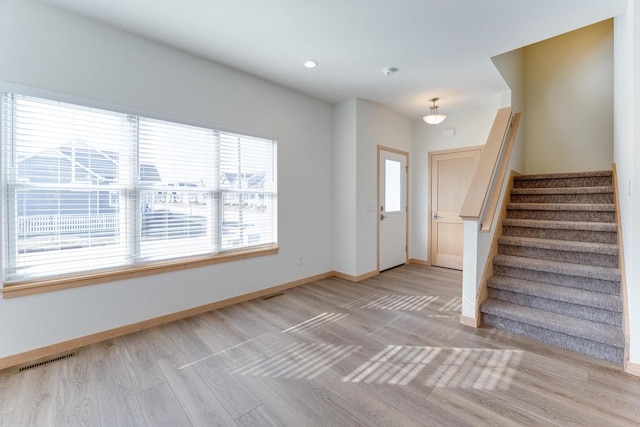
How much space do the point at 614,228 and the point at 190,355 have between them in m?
4.00

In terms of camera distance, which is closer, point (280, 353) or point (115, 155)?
point (280, 353)

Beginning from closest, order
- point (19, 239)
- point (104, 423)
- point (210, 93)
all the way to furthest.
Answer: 1. point (104, 423)
2. point (19, 239)
3. point (210, 93)

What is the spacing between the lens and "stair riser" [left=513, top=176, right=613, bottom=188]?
11.4 feet

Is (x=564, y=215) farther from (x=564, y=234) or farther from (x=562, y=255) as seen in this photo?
(x=562, y=255)

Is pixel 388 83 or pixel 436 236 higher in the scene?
pixel 388 83

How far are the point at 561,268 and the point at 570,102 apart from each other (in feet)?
9.74

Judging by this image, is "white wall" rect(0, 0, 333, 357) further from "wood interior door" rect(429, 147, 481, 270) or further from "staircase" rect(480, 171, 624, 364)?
"staircase" rect(480, 171, 624, 364)

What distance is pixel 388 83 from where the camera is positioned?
12.1 ft

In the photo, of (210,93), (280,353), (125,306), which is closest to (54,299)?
(125,306)

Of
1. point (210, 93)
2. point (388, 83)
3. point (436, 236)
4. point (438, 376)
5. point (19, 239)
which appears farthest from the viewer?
point (436, 236)

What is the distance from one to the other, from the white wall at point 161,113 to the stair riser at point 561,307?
2.41 m

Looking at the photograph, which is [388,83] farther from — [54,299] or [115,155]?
[54,299]

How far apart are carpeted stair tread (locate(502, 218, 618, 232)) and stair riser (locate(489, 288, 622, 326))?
2.93 ft

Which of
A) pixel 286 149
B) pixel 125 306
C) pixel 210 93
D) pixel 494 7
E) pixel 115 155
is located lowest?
pixel 125 306
